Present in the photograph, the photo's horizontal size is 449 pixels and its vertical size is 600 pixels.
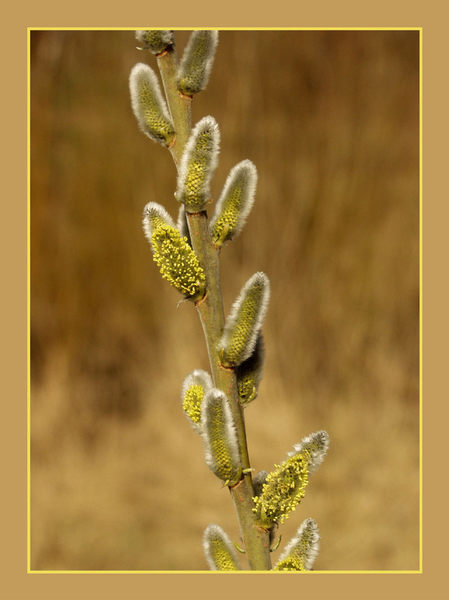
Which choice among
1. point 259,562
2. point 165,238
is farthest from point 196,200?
point 259,562

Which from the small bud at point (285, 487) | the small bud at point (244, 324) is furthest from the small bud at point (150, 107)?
the small bud at point (285, 487)

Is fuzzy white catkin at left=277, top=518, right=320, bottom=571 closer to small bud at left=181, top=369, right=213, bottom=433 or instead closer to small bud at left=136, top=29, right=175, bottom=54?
small bud at left=181, top=369, right=213, bottom=433

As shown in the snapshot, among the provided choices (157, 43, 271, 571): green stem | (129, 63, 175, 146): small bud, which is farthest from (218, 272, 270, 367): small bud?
(129, 63, 175, 146): small bud

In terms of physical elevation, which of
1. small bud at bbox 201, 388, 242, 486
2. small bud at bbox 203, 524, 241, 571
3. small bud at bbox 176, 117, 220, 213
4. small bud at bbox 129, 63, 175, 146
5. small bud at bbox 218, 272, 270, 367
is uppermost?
small bud at bbox 129, 63, 175, 146

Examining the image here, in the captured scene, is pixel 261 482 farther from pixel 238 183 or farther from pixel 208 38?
pixel 208 38

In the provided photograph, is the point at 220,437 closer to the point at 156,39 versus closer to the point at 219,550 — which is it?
the point at 219,550

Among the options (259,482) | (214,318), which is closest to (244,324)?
(214,318)
